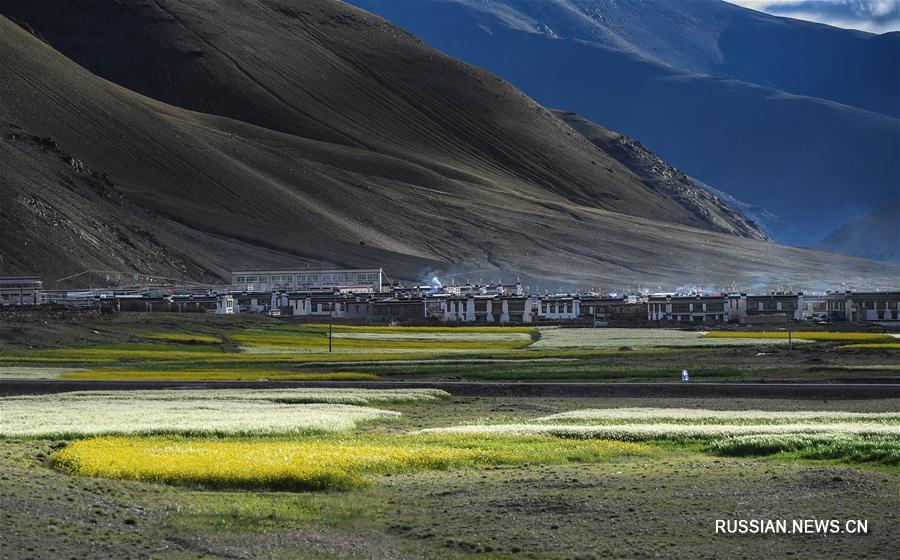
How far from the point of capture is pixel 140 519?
79.7 feet

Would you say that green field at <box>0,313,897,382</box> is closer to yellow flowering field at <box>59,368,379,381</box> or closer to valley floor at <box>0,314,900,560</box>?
yellow flowering field at <box>59,368,379,381</box>

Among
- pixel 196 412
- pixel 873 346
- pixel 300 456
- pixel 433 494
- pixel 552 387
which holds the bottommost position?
pixel 433 494

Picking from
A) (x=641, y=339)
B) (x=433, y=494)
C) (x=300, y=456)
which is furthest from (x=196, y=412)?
(x=641, y=339)

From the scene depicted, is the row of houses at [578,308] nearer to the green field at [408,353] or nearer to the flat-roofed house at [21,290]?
the flat-roofed house at [21,290]

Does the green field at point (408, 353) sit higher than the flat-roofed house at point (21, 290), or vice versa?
the flat-roofed house at point (21, 290)

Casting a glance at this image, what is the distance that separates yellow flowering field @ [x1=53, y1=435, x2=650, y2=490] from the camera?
29.0m

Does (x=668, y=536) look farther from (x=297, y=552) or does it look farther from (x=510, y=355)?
(x=510, y=355)

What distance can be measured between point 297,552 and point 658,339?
8390 cm

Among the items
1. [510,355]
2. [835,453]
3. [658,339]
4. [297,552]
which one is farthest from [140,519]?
[658,339]

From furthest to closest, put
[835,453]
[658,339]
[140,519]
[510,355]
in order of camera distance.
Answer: [658,339], [510,355], [835,453], [140,519]

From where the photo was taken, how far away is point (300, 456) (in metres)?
32.0

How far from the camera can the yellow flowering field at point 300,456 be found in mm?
28953

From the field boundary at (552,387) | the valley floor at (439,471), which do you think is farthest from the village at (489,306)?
the valley floor at (439,471)

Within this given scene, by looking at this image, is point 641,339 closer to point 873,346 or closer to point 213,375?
point 873,346
